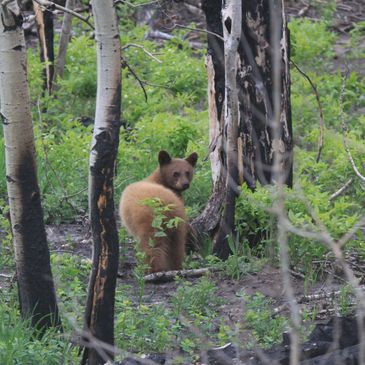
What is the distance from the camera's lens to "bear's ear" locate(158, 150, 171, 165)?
9.18m

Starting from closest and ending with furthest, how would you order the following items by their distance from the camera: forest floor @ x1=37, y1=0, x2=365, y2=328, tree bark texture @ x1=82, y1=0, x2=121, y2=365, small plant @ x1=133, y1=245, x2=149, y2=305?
tree bark texture @ x1=82, y1=0, x2=121, y2=365, small plant @ x1=133, y1=245, x2=149, y2=305, forest floor @ x1=37, y1=0, x2=365, y2=328

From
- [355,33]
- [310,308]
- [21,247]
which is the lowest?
[310,308]

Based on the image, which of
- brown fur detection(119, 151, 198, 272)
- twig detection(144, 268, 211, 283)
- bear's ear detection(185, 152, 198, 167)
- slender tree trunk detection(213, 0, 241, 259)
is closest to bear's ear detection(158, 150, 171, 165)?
bear's ear detection(185, 152, 198, 167)

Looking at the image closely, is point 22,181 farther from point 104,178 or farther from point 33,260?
point 104,178

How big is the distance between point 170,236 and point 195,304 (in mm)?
1108

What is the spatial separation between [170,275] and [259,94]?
177 centimetres

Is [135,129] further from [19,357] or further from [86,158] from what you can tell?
[19,357]

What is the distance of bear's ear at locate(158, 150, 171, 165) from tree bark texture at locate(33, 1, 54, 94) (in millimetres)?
4294

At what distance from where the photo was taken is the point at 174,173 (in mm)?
9156

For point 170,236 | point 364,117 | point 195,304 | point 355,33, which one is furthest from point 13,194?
point 355,33

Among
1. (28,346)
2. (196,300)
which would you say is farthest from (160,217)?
(28,346)

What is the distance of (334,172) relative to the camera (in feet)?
28.9

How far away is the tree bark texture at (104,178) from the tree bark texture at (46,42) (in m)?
7.74

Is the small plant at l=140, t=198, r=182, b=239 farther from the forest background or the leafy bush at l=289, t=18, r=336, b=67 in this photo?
the leafy bush at l=289, t=18, r=336, b=67
